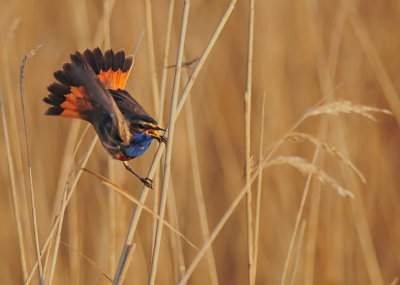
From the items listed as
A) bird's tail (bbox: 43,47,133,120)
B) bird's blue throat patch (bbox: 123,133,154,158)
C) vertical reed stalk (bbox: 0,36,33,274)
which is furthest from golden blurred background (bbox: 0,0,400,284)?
bird's blue throat patch (bbox: 123,133,154,158)

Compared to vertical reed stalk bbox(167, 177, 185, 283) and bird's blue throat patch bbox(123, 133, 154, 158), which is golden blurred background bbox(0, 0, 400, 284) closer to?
vertical reed stalk bbox(167, 177, 185, 283)

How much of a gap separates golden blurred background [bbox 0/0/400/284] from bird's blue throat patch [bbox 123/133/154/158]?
0.94 metres

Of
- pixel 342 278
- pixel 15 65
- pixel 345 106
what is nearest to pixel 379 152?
pixel 342 278

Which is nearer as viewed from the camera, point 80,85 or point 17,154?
point 80,85

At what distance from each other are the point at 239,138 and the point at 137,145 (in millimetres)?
1700

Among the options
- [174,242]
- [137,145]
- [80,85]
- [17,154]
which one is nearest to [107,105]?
[137,145]

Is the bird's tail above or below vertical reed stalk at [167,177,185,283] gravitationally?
above

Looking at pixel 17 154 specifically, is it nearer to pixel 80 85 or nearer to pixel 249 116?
pixel 80 85

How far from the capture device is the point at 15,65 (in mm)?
2133

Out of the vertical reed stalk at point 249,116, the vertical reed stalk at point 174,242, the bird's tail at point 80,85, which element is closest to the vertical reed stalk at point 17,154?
the bird's tail at point 80,85

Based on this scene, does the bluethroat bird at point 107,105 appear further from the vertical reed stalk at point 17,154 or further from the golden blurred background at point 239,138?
the golden blurred background at point 239,138

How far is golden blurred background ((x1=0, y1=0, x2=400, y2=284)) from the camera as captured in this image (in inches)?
79.8

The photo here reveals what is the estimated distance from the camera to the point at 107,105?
77 centimetres

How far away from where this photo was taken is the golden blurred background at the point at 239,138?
2.03 meters
